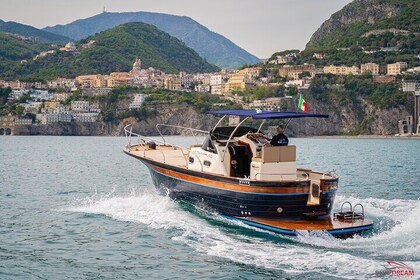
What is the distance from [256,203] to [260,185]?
1.61 feet

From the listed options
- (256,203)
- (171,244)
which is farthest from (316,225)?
(171,244)

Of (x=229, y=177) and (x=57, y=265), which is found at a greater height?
(x=229, y=177)

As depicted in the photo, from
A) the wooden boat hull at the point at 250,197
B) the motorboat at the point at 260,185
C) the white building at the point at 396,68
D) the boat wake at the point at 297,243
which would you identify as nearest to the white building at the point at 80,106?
the white building at the point at 396,68

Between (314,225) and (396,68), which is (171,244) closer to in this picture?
(314,225)

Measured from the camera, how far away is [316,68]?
168 meters

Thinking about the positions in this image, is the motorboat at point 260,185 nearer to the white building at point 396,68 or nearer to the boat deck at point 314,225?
the boat deck at point 314,225

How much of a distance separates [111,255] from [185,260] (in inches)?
65.0

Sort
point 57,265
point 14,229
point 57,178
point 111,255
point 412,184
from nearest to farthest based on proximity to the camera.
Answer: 1. point 57,265
2. point 111,255
3. point 14,229
4. point 412,184
5. point 57,178

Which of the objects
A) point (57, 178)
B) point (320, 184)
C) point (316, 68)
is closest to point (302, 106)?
point (320, 184)

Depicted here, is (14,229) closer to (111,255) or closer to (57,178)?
(111,255)

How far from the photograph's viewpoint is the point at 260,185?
50.7ft

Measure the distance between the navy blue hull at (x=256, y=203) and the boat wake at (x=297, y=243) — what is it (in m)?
0.36

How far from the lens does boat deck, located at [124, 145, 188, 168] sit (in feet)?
65.4

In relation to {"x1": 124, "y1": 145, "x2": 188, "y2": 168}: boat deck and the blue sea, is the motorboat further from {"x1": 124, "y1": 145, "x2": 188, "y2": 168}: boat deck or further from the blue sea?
{"x1": 124, "y1": 145, "x2": 188, "y2": 168}: boat deck
